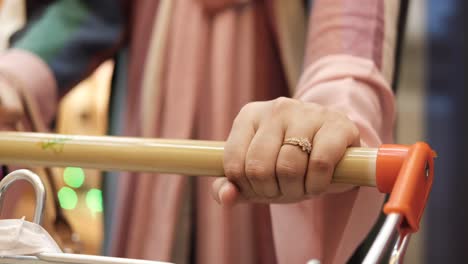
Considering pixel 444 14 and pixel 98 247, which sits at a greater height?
pixel 444 14

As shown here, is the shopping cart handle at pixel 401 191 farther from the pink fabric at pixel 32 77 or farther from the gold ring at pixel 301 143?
the pink fabric at pixel 32 77

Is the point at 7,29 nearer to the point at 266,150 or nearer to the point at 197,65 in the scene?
the point at 197,65

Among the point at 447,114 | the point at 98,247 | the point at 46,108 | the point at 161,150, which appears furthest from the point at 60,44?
the point at 447,114

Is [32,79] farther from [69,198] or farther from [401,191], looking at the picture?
[401,191]

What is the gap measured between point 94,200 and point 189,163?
0.35 metres

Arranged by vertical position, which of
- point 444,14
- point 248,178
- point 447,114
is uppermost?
point 444,14

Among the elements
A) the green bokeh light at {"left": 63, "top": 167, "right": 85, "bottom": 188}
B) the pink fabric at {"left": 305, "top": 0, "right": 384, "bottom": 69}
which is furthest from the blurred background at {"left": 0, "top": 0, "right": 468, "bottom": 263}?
the pink fabric at {"left": 305, "top": 0, "right": 384, "bottom": 69}

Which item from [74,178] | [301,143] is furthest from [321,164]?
[74,178]

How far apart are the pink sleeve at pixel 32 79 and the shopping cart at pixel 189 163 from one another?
0.50ft

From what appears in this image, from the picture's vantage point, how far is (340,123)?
1.10 feet

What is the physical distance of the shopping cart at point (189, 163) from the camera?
0.91 feet

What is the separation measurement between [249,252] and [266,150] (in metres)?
0.22

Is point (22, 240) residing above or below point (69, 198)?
below

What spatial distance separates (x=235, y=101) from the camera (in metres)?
0.55
